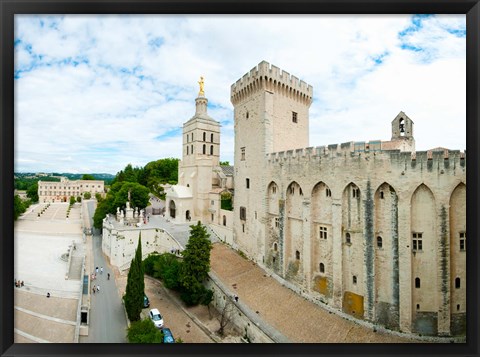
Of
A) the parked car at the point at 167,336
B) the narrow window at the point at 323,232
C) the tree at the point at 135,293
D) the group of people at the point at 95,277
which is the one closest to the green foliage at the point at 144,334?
the parked car at the point at 167,336

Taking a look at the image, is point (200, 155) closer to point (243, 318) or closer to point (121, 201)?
point (121, 201)

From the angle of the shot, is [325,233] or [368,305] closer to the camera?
[368,305]

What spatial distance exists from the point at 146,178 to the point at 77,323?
29509mm

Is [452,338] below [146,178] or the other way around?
below

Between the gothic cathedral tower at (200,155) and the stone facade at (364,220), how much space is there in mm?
6396

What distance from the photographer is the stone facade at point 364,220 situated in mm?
7902

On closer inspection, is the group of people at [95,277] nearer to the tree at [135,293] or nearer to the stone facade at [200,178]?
the tree at [135,293]

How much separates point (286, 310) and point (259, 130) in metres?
8.39

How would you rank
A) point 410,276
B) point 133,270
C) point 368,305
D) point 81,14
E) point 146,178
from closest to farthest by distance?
point 81,14, point 410,276, point 368,305, point 133,270, point 146,178

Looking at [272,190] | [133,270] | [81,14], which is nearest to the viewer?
[81,14]

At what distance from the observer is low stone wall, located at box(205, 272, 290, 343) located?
868 cm

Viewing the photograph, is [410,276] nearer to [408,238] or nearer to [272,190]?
[408,238]

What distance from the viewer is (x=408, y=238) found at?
8.36 metres
